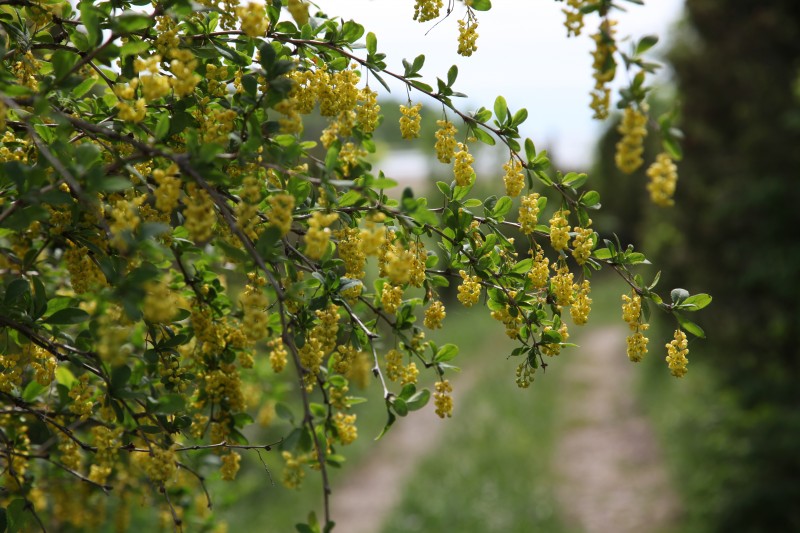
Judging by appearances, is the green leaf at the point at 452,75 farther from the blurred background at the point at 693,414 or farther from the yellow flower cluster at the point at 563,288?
the blurred background at the point at 693,414

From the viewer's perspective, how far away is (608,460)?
27.7ft

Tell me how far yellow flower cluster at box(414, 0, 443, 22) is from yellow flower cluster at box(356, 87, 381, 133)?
20 centimetres

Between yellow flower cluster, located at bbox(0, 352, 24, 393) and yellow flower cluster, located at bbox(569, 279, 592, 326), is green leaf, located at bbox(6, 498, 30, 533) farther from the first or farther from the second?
yellow flower cluster, located at bbox(569, 279, 592, 326)

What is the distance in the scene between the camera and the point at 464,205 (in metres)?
1.81

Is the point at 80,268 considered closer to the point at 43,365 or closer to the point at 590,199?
the point at 43,365

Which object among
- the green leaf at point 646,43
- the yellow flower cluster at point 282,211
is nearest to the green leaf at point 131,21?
the yellow flower cluster at point 282,211

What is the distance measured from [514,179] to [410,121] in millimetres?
302

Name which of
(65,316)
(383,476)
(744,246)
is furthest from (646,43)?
(383,476)

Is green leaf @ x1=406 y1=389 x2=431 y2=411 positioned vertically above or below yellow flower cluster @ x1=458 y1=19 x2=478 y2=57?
below

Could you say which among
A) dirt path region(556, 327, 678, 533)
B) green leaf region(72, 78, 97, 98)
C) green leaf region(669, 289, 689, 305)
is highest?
dirt path region(556, 327, 678, 533)

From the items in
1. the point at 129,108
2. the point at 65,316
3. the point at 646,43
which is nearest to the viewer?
the point at 646,43

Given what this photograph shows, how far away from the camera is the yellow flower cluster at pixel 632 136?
1.24 meters

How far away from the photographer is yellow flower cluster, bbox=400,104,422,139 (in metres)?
1.82

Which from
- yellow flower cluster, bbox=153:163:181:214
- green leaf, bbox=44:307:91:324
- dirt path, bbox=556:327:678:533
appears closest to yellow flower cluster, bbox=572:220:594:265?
yellow flower cluster, bbox=153:163:181:214
